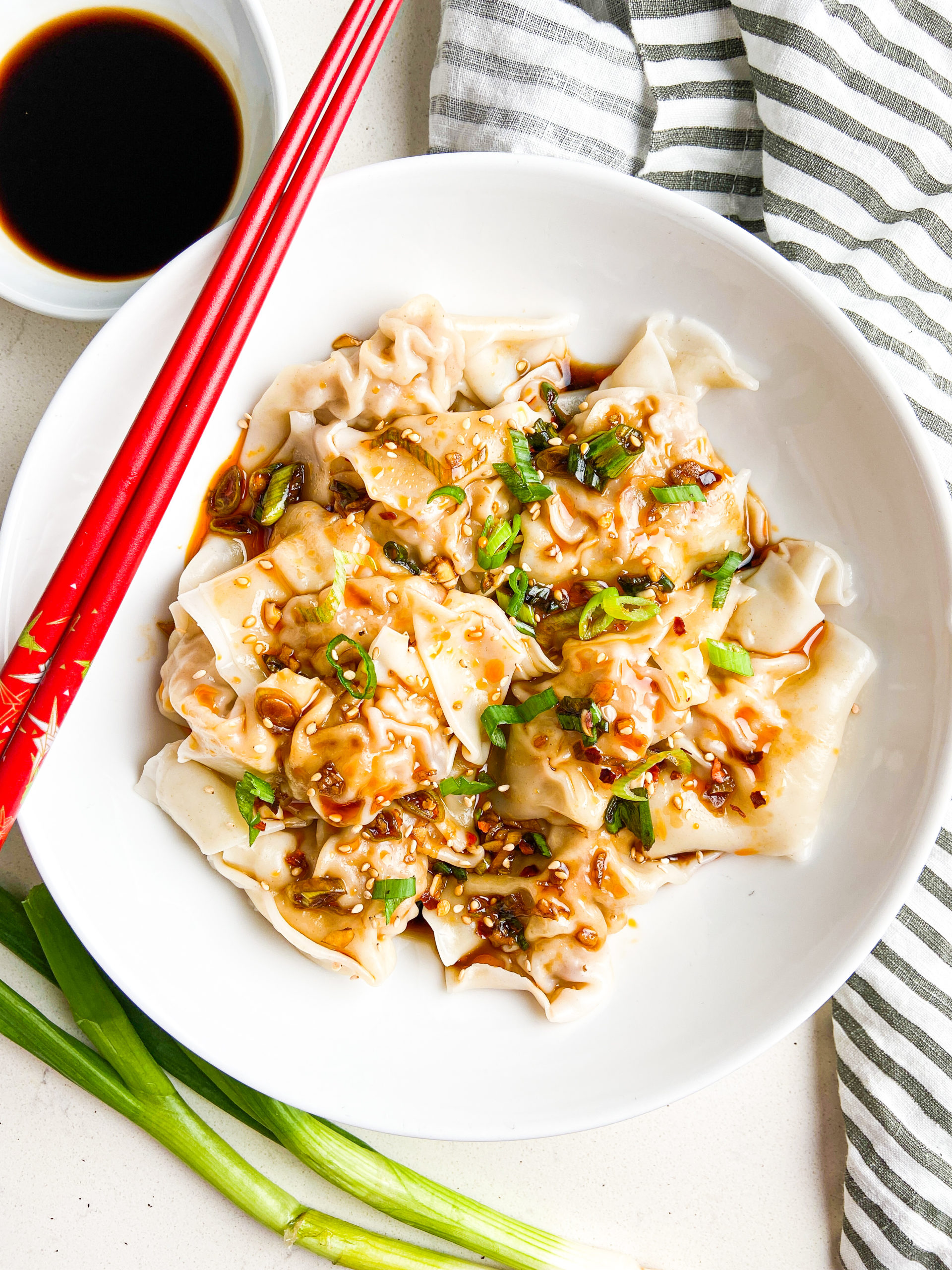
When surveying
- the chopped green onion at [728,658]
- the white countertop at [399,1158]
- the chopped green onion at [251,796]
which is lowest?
the white countertop at [399,1158]

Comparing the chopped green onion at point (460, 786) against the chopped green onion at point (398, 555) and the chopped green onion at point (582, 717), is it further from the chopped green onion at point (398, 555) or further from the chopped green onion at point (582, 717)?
the chopped green onion at point (398, 555)

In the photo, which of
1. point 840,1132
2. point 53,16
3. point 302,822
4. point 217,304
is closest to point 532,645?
point 302,822

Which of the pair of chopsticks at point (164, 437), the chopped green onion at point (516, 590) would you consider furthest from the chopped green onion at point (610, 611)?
the pair of chopsticks at point (164, 437)

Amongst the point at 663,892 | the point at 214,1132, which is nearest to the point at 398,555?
the point at 663,892

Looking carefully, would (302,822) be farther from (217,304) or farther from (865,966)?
(865,966)

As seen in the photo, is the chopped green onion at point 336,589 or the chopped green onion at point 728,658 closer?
the chopped green onion at point 336,589

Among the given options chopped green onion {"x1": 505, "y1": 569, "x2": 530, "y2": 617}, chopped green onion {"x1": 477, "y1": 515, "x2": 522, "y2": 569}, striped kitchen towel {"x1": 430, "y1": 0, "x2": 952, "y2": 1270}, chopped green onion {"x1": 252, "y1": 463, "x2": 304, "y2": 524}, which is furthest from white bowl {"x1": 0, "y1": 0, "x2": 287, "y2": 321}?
chopped green onion {"x1": 505, "y1": 569, "x2": 530, "y2": 617}
